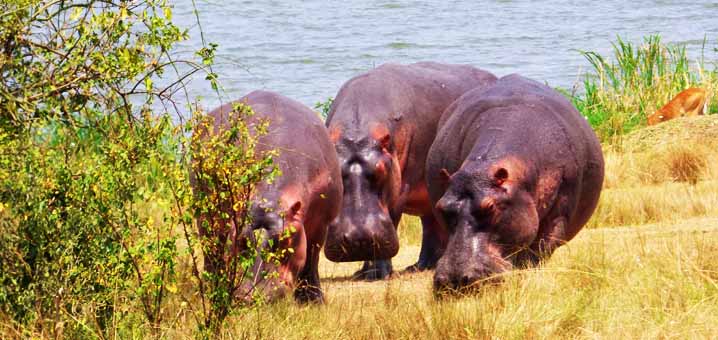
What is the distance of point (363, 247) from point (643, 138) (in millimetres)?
4387

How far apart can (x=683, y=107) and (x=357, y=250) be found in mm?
5418

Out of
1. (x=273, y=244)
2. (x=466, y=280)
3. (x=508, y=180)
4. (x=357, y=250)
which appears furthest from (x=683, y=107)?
(x=273, y=244)

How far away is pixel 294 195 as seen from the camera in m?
6.04

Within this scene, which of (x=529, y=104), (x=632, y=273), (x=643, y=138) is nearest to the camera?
(x=632, y=273)

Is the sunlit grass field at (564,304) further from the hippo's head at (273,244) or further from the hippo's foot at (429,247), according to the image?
the hippo's foot at (429,247)

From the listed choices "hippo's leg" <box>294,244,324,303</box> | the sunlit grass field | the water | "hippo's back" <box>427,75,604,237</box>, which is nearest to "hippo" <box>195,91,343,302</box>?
"hippo's leg" <box>294,244,324,303</box>

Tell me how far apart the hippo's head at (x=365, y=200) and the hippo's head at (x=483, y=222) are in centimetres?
149

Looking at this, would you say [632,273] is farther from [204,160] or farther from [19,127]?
[19,127]

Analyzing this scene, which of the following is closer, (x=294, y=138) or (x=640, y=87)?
(x=294, y=138)

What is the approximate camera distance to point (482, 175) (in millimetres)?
6121

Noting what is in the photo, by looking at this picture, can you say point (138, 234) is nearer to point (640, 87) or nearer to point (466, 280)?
point (466, 280)

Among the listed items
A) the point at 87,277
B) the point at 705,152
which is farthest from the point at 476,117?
the point at 705,152

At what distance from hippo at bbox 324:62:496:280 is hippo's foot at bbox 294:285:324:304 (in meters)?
0.76

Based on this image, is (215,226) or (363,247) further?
Result: (363,247)
